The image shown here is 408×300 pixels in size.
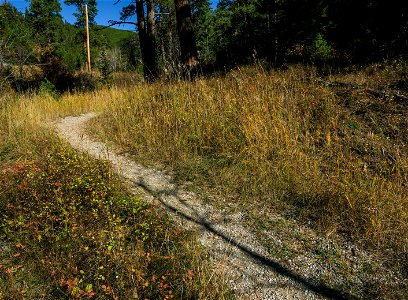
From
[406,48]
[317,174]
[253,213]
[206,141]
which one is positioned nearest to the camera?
[253,213]

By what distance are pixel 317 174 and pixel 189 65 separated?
5.68m

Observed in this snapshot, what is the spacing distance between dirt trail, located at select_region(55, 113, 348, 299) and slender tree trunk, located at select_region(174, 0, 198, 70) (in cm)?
476

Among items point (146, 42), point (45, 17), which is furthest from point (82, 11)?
point (146, 42)

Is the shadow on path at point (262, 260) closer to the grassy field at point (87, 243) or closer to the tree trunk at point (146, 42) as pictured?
the grassy field at point (87, 243)

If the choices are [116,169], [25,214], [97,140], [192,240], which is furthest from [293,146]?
[97,140]

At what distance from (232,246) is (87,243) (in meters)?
1.33

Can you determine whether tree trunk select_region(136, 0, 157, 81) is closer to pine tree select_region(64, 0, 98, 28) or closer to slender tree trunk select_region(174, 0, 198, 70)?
slender tree trunk select_region(174, 0, 198, 70)

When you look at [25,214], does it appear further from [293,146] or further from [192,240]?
[293,146]

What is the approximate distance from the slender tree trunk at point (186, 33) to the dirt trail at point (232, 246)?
476 cm

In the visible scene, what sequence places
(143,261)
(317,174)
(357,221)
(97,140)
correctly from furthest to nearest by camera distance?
(97,140) < (317,174) < (357,221) < (143,261)

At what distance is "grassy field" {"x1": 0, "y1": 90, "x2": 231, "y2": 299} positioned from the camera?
7.34ft

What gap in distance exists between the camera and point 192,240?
284 centimetres

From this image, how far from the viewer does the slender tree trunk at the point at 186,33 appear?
8320 millimetres

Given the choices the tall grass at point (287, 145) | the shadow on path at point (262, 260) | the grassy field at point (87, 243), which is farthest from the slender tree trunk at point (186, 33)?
the shadow on path at point (262, 260)
